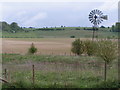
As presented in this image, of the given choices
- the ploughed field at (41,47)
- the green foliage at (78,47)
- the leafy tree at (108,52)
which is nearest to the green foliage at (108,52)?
the leafy tree at (108,52)

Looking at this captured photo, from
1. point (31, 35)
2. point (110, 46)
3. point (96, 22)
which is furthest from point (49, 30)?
point (110, 46)

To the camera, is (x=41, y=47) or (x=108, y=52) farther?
(x=41, y=47)

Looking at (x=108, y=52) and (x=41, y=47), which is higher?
(x=108, y=52)

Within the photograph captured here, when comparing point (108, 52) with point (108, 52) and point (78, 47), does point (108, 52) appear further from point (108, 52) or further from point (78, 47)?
point (78, 47)

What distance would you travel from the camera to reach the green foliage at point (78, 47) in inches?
825

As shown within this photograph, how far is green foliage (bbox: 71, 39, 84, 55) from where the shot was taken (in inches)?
825

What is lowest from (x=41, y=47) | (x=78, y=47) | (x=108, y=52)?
(x=41, y=47)

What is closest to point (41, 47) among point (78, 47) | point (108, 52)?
point (78, 47)

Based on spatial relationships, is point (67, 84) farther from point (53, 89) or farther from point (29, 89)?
point (29, 89)

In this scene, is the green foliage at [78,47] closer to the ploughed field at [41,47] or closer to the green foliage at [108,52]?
the ploughed field at [41,47]

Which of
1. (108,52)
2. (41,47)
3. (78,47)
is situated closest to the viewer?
(108,52)

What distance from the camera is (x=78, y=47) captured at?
21203 millimetres

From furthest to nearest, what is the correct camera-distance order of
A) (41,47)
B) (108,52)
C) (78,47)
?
1. (41,47)
2. (78,47)
3. (108,52)

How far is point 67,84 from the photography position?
806 cm
